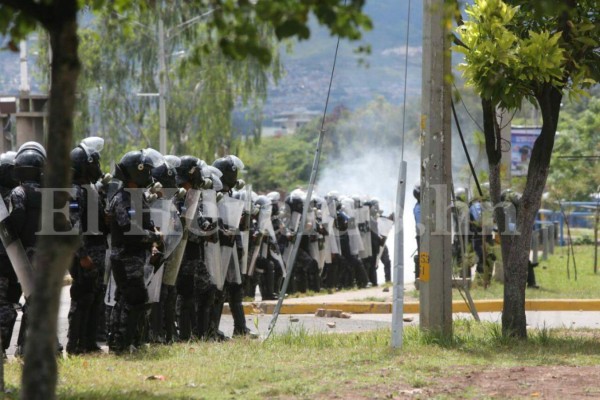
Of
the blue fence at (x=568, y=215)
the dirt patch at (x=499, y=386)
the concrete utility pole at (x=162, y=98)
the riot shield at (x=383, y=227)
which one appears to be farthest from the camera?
the concrete utility pole at (x=162, y=98)

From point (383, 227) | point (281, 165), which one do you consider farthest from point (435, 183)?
point (281, 165)

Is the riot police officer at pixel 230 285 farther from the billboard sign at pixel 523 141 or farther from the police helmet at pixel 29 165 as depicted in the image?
the billboard sign at pixel 523 141

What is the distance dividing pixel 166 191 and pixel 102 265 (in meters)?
0.98

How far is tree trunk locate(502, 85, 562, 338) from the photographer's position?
11.5m

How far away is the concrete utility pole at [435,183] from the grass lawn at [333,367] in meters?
0.39

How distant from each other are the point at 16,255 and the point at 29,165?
0.82m

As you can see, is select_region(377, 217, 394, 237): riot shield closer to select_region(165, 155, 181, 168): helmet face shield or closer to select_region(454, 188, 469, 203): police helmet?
select_region(454, 188, 469, 203): police helmet

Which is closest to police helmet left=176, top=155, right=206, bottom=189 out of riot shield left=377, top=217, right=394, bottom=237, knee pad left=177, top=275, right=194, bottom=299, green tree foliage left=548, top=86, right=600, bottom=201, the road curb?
knee pad left=177, top=275, right=194, bottom=299

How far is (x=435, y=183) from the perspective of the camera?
11344 mm

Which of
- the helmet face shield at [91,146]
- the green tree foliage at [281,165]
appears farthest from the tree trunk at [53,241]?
the green tree foliage at [281,165]

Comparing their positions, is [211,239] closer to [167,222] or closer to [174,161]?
[174,161]

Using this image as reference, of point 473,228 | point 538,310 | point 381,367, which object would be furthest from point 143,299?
point 473,228

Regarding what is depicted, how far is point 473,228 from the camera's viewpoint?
71.6 ft

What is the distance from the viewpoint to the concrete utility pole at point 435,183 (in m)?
11.3
